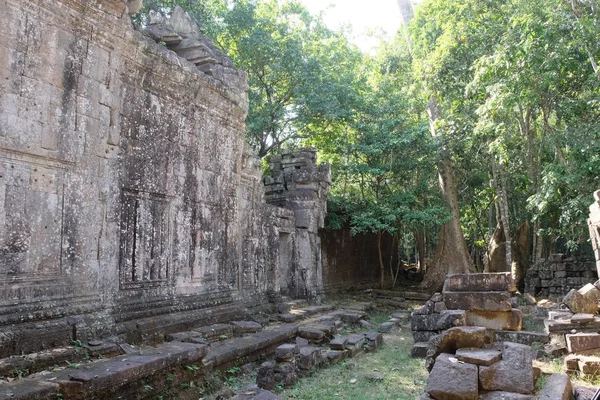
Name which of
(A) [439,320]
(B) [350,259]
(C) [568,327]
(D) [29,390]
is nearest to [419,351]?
(A) [439,320]

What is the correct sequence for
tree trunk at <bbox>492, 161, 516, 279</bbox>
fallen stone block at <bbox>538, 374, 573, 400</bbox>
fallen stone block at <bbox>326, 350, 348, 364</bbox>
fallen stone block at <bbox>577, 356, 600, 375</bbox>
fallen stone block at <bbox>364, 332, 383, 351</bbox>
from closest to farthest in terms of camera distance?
1. fallen stone block at <bbox>538, 374, 573, 400</bbox>
2. fallen stone block at <bbox>577, 356, 600, 375</bbox>
3. fallen stone block at <bbox>326, 350, 348, 364</bbox>
4. fallen stone block at <bbox>364, 332, 383, 351</bbox>
5. tree trunk at <bbox>492, 161, 516, 279</bbox>

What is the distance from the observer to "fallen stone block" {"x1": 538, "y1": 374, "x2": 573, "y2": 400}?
13.2 feet

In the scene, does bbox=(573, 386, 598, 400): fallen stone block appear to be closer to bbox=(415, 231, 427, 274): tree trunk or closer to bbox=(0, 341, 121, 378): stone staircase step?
bbox=(0, 341, 121, 378): stone staircase step

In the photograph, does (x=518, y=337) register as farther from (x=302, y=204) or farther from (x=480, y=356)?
(x=302, y=204)

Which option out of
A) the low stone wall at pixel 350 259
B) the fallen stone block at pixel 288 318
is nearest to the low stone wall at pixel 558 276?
the low stone wall at pixel 350 259

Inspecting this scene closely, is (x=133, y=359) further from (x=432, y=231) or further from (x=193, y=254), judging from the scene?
(x=432, y=231)

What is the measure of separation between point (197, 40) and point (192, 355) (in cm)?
563

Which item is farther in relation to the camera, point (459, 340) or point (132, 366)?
point (459, 340)

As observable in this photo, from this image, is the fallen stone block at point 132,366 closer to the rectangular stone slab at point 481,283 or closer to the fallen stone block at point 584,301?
the rectangular stone slab at point 481,283

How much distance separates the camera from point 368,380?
636 centimetres

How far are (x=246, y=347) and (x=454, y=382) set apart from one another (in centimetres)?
332

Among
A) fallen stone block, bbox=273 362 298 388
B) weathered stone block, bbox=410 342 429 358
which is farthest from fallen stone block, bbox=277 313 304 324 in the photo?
fallen stone block, bbox=273 362 298 388

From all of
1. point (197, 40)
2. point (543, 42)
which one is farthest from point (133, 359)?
point (543, 42)

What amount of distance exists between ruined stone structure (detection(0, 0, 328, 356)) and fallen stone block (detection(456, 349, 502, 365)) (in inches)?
154
